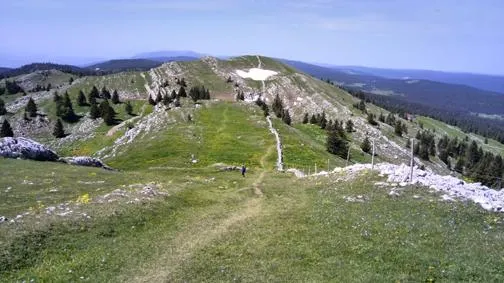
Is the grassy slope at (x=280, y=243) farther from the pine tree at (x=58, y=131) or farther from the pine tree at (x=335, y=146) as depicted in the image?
the pine tree at (x=58, y=131)

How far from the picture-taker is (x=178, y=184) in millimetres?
49406

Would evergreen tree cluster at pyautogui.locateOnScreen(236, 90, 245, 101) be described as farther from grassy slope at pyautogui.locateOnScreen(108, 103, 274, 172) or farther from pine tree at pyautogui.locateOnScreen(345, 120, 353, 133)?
grassy slope at pyautogui.locateOnScreen(108, 103, 274, 172)

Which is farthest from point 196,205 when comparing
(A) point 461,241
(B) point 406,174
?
(A) point 461,241

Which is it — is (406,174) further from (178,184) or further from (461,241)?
(178,184)

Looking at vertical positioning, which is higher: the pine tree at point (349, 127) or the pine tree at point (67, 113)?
the pine tree at point (67, 113)

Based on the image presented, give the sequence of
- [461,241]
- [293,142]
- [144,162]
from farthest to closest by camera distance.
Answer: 1. [293,142]
2. [144,162]
3. [461,241]

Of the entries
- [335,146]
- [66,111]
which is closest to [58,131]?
[66,111]

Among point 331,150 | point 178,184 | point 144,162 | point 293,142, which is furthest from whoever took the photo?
point 331,150

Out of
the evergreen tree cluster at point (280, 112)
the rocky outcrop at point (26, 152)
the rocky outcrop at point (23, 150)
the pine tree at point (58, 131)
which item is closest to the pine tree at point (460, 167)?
the evergreen tree cluster at point (280, 112)

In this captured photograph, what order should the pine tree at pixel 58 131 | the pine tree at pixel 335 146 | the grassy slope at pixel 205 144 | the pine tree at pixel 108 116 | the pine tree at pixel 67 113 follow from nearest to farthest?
1. the grassy slope at pixel 205 144
2. the pine tree at pixel 335 146
3. the pine tree at pixel 108 116
4. the pine tree at pixel 58 131
5. the pine tree at pixel 67 113

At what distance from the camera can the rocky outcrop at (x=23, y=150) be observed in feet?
176

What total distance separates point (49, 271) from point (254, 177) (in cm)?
4011

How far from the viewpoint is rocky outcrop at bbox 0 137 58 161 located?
53.8 metres

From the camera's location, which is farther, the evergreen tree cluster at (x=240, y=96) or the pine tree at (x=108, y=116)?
the evergreen tree cluster at (x=240, y=96)
